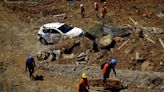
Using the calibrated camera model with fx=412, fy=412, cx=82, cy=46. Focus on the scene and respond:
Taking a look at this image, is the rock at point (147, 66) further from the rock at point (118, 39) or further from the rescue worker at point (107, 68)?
the rescue worker at point (107, 68)

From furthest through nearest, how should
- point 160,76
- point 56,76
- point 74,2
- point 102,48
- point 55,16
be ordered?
point 74,2, point 55,16, point 102,48, point 56,76, point 160,76

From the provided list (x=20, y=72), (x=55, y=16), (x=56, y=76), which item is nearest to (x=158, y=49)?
(x=56, y=76)

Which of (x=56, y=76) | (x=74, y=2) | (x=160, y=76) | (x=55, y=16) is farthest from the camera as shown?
(x=74, y=2)

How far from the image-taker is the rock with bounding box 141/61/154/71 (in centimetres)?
2481

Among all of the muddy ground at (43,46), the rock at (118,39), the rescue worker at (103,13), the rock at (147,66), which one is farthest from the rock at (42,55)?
the rescue worker at (103,13)

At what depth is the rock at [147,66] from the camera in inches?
977

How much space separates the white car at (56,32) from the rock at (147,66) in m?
6.10

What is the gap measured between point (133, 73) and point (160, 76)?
5.21 feet

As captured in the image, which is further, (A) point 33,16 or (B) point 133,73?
(A) point 33,16

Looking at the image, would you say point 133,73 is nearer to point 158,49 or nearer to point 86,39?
point 158,49

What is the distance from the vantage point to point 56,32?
30031 mm

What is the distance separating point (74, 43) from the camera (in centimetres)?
2828

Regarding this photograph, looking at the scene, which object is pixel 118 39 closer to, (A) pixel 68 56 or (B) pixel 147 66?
(A) pixel 68 56

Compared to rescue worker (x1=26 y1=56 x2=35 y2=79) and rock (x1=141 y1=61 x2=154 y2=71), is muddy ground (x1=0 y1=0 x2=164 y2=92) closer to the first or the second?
rock (x1=141 y1=61 x2=154 y2=71)
